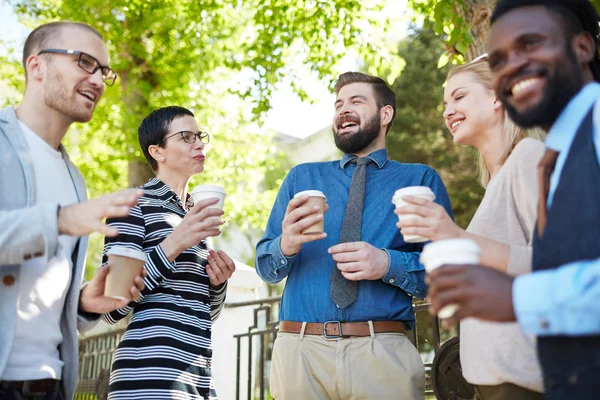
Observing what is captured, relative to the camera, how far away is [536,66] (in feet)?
5.49

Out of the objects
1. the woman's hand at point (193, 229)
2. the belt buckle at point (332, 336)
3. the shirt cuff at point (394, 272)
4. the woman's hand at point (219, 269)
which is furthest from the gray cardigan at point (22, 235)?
the shirt cuff at point (394, 272)

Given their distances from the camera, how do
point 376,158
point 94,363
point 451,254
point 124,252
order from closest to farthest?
point 451,254 < point 124,252 < point 376,158 < point 94,363

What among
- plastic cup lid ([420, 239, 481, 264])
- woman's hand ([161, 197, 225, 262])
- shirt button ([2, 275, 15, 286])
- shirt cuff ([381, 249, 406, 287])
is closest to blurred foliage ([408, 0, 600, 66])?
shirt cuff ([381, 249, 406, 287])

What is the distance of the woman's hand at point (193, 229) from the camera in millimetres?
2898

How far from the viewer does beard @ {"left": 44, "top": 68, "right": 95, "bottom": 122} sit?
258 centimetres

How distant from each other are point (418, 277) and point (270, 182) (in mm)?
16829

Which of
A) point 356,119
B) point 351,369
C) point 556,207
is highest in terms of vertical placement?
point 356,119

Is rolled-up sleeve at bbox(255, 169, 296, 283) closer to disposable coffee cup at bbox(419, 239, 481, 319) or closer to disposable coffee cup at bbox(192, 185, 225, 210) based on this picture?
disposable coffee cup at bbox(192, 185, 225, 210)

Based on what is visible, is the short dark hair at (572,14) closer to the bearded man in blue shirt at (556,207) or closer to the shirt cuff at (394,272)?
the bearded man in blue shirt at (556,207)

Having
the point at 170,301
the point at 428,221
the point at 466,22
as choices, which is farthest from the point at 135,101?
the point at 428,221

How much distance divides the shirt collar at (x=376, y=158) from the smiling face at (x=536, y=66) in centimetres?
161

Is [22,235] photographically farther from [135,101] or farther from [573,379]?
[135,101]

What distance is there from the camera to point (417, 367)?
2895 mm

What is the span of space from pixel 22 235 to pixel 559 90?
1687 mm
